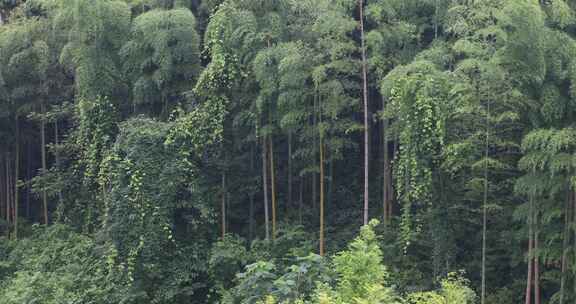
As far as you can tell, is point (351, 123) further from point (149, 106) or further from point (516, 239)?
point (149, 106)

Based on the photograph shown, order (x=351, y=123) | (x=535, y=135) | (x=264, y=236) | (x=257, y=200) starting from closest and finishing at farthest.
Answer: (x=535, y=135)
(x=351, y=123)
(x=264, y=236)
(x=257, y=200)

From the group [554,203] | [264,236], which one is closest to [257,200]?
[264,236]

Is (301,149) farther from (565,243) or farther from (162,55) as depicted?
(565,243)

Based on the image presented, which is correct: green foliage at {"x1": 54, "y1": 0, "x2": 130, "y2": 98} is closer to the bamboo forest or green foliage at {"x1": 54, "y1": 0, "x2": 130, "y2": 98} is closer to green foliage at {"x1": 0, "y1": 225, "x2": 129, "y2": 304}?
the bamboo forest

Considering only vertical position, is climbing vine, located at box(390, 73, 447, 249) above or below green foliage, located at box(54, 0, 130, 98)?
below

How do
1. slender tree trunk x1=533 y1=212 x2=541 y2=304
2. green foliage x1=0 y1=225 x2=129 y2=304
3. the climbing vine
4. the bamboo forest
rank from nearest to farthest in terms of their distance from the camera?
the bamboo forest → slender tree trunk x1=533 y1=212 x2=541 y2=304 → the climbing vine → green foliage x1=0 y1=225 x2=129 y2=304

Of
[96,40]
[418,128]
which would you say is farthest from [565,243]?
[96,40]

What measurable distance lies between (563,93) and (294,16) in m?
3.74

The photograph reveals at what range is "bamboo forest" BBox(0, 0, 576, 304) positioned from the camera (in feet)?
21.5

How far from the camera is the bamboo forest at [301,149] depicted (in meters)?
6.54

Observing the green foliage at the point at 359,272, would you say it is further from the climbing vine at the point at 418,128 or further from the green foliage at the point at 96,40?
the green foliage at the point at 96,40

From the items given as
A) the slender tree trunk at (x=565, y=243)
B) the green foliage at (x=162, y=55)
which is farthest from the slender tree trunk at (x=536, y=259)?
the green foliage at (x=162, y=55)

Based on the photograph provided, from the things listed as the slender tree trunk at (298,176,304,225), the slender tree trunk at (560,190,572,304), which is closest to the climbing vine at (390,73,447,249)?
the slender tree trunk at (560,190,572,304)

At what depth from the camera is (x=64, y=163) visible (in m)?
12.1
